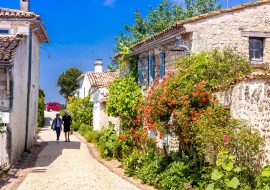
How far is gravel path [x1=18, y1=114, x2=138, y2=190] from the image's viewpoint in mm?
13039

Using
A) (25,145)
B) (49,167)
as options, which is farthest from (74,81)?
(49,167)

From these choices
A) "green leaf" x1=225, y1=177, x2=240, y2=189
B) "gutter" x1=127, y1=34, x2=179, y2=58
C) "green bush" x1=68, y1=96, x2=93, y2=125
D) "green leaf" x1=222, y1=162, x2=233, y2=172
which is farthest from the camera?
"green bush" x1=68, y1=96, x2=93, y2=125

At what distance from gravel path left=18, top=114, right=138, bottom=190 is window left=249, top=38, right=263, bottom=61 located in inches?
277

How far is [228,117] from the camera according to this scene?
12305mm

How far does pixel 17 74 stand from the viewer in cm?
1784

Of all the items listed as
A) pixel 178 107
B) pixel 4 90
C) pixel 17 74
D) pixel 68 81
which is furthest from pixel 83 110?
pixel 68 81

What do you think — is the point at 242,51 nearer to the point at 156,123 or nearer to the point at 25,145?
Result: the point at 156,123

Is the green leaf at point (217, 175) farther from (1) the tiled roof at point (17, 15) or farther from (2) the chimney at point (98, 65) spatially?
(2) the chimney at point (98, 65)

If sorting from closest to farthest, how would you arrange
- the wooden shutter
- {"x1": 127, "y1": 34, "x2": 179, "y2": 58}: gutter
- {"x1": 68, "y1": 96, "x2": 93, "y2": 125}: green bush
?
1. the wooden shutter
2. {"x1": 127, "y1": 34, "x2": 179, "y2": 58}: gutter
3. {"x1": 68, "y1": 96, "x2": 93, "y2": 125}: green bush

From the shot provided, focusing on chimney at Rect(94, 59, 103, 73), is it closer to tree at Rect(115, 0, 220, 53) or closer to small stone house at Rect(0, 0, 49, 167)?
tree at Rect(115, 0, 220, 53)

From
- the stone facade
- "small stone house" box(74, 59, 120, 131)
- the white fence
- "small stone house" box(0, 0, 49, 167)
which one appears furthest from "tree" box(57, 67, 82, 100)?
the white fence

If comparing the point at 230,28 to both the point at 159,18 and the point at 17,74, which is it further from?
the point at 159,18

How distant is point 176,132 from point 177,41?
5.25 metres

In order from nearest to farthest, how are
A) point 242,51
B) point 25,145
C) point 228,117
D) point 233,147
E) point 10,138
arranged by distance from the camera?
1. point 233,147
2. point 228,117
3. point 10,138
4. point 242,51
5. point 25,145
